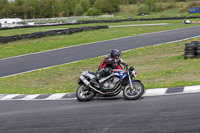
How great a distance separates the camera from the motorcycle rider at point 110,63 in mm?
8922

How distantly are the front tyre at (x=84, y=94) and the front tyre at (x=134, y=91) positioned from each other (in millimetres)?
1187

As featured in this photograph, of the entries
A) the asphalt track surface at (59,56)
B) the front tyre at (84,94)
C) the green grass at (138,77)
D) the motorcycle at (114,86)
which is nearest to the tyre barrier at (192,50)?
the green grass at (138,77)

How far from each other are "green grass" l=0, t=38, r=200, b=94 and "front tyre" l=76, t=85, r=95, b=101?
5.98ft

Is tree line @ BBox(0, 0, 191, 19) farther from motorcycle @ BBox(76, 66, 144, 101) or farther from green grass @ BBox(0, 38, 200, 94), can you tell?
motorcycle @ BBox(76, 66, 144, 101)

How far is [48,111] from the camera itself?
815 cm

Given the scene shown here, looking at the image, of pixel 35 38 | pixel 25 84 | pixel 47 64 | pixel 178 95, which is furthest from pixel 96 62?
pixel 35 38

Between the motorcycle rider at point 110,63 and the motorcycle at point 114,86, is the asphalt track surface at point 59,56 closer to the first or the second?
the motorcycle at point 114,86

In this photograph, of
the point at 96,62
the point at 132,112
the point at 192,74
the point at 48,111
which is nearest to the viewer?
the point at 132,112

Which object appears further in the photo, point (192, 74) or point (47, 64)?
point (47, 64)

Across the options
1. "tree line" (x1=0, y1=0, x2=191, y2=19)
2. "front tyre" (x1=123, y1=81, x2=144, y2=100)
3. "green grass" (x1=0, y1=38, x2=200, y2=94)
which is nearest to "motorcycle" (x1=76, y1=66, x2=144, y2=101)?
"front tyre" (x1=123, y1=81, x2=144, y2=100)

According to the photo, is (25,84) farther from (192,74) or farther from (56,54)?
(56,54)

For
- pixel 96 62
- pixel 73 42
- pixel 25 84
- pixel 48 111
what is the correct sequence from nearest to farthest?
pixel 48 111
pixel 25 84
pixel 96 62
pixel 73 42

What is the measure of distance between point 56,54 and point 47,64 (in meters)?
3.89

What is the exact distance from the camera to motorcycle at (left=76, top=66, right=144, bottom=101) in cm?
866
